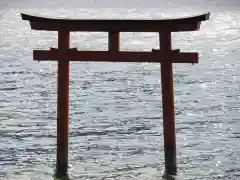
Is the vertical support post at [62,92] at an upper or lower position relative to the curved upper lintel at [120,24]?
lower

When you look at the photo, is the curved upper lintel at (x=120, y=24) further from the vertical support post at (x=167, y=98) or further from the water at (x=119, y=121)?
the water at (x=119, y=121)

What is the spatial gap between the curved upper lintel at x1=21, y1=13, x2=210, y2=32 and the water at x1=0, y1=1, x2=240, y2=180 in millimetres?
3187

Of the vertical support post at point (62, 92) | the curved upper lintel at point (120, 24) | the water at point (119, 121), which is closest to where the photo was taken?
the curved upper lintel at point (120, 24)

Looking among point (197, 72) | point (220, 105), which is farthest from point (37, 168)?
point (197, 72)

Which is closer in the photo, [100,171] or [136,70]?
[100,171]

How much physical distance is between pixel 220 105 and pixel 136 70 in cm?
1174

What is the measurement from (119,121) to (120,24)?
26.7 ft

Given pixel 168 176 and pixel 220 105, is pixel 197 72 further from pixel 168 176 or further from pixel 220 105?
pixel 168 176

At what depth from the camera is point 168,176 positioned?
12.9 metres

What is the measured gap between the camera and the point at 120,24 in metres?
11.5

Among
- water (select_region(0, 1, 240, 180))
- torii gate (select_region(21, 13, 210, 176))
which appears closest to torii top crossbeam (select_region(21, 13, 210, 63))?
torii gate (select_region(21, 13, 210, 176))

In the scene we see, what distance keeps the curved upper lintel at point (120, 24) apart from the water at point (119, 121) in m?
3.19

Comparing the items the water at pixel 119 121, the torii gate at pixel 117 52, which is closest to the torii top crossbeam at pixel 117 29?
the torii gate at pixel 117 52

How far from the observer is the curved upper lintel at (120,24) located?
1138cm
